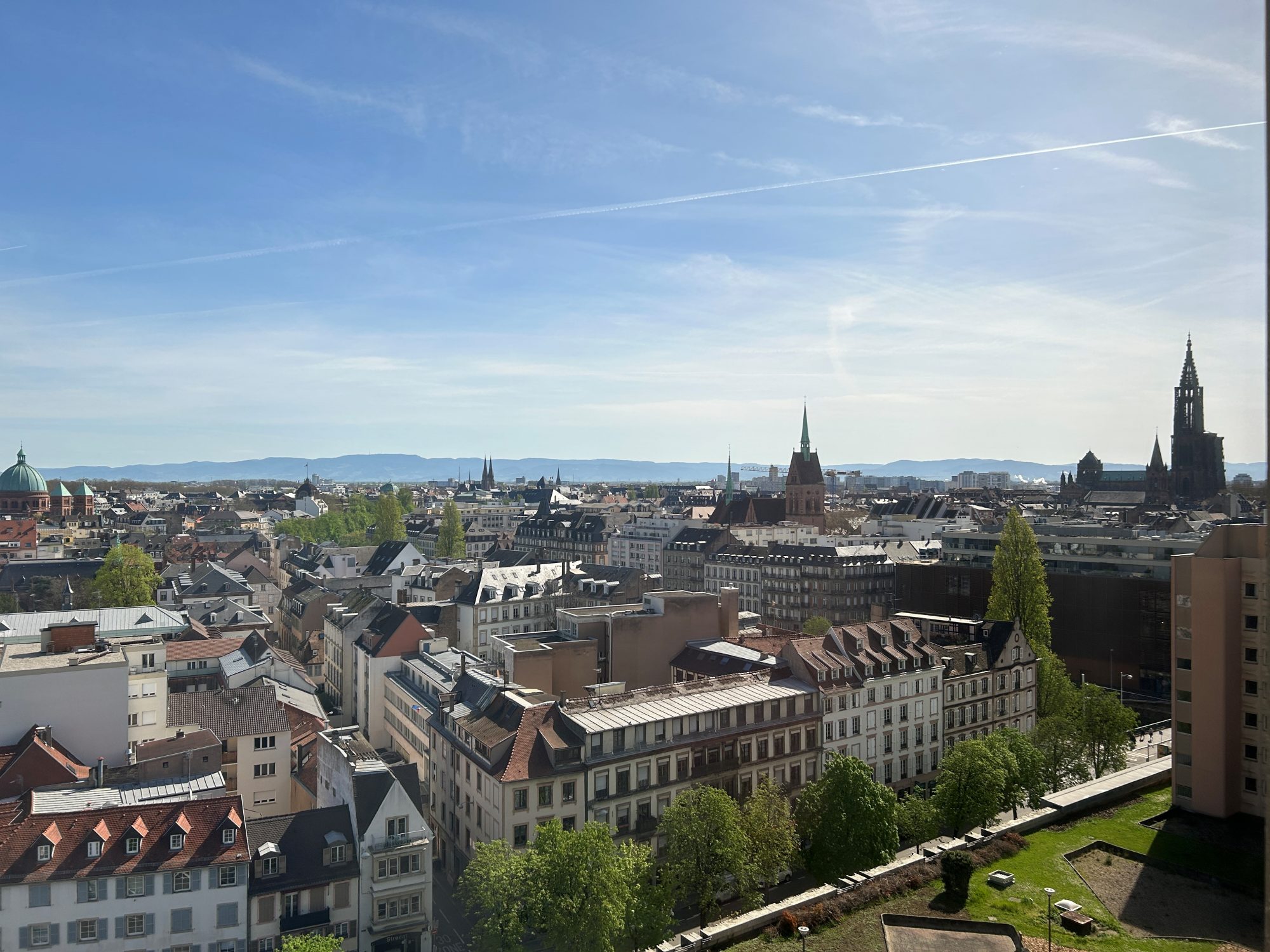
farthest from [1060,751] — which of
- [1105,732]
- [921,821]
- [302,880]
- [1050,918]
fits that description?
[302,880]

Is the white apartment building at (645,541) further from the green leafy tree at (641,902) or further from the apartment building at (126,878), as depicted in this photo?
the apartment building at (126,878)

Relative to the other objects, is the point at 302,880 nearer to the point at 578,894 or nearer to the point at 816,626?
the point at 578,894

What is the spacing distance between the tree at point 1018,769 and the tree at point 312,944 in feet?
88.1

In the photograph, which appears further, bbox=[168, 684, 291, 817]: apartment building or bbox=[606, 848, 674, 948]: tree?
bbox=[168, 684, 291, 817]: apartment building

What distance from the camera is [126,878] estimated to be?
3138cm

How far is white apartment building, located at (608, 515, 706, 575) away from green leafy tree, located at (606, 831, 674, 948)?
89.2 metres

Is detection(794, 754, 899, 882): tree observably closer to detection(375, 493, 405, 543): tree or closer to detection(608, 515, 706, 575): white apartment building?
detection(608, 515, 706, 575): white apartment building

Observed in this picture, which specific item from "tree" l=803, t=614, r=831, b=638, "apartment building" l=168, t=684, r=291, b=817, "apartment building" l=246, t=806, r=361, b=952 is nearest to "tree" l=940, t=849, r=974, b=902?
"apartment building" l=246, t=806, r=361, b=952

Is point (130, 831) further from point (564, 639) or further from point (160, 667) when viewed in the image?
point (564, 639)

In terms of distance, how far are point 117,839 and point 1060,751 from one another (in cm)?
4305

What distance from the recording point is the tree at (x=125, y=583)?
81812 mm

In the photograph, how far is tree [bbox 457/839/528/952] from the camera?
96.6 ft

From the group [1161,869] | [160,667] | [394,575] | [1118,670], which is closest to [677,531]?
[394,575]

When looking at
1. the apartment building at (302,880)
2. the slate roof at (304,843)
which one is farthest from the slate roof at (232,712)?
the apartment building at (302,880)
